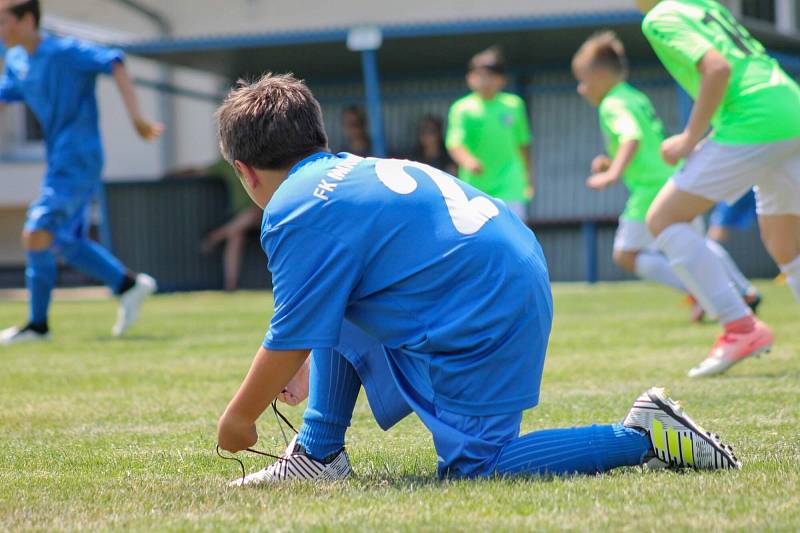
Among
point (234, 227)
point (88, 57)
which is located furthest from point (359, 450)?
point (234, 227)

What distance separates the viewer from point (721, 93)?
5277 mm

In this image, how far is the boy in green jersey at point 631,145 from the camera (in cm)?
804

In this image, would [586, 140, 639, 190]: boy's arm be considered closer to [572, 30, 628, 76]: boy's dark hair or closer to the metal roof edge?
[572, 30, 628, 76]: boy's dark hair

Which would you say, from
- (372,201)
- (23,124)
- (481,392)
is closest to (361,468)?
(481,392)

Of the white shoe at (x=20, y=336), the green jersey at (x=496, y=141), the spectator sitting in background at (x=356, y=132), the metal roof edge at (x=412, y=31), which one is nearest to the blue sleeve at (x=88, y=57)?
the white shoe at (x=20, y=336)

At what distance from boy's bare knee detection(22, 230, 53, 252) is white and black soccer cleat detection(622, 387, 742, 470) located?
18.9ft

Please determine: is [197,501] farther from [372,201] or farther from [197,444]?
[197,444]

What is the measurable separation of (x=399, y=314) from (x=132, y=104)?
5.39 meters

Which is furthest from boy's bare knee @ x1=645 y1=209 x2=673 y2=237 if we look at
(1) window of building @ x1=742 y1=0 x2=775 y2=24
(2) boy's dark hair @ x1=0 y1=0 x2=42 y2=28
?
(1) window of building @ x1=742 y1=0 x2=775 y2=24

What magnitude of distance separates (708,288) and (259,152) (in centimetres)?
304

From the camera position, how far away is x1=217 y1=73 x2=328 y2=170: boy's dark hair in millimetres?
3156

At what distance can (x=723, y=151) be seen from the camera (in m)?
5.44

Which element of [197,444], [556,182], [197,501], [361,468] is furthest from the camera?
[556,182]

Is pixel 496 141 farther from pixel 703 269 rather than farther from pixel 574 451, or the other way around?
pixel 574 451
